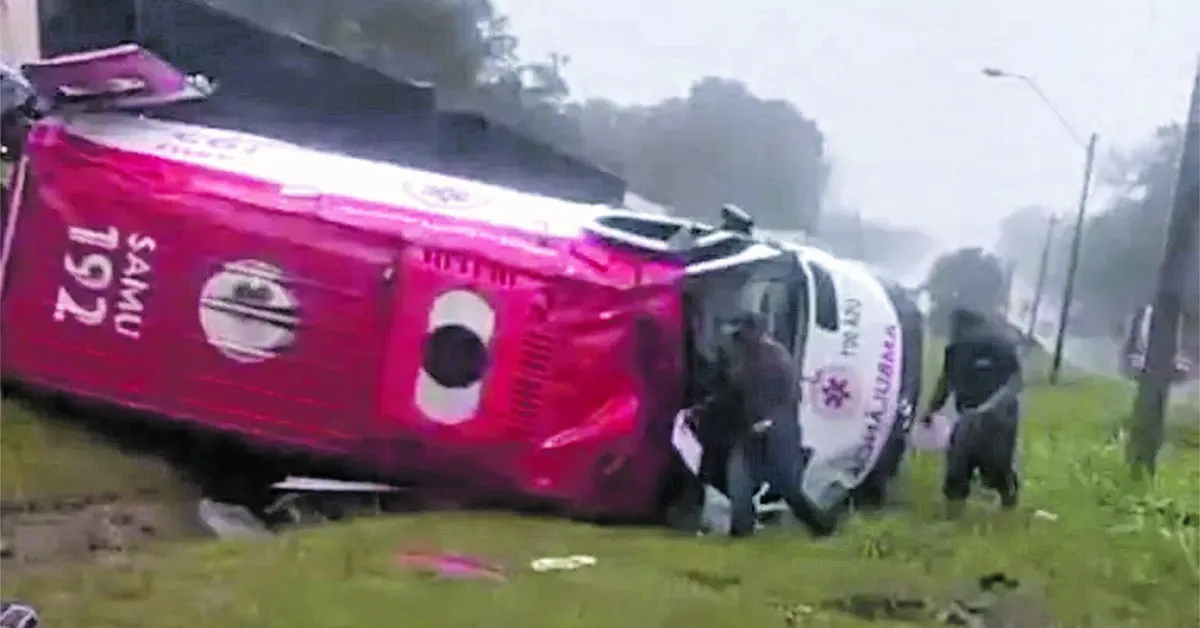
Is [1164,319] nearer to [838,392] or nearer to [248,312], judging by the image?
[838,392]

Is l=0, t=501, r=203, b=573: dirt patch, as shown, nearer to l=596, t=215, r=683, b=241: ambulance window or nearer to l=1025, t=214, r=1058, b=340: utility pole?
l=596, t=215, r=683, b=241: ambulance window

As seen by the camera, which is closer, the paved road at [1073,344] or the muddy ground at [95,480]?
the muddy ground at [95,480]

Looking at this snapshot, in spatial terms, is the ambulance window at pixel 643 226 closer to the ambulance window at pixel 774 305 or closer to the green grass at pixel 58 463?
the ambulance window at pixel 774 305

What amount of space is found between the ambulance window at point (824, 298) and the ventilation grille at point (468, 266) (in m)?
0.26

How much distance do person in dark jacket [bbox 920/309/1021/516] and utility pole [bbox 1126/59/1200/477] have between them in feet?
0.40

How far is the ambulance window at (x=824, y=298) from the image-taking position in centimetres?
142

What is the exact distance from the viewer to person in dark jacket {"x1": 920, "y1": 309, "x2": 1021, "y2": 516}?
1.45 metres

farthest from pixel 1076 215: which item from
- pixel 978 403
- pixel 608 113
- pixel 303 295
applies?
pixel 303 295

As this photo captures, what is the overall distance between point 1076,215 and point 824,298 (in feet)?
0.78

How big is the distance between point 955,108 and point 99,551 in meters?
0.81

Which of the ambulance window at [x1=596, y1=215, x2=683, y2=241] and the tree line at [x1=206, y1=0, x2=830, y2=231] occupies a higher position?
the tree line at [x1=206, y1=0, x2=830, y2=231]

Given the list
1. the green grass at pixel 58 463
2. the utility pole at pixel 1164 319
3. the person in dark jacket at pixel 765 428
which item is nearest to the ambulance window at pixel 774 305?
the person in dark jacket at pixel 765 428

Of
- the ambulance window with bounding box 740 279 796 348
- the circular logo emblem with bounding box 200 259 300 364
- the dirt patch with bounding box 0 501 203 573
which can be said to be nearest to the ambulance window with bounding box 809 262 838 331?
the ambulance window with bounding box 740 279 796 348

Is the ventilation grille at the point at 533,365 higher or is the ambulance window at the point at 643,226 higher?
the ambulance window at the point at 643,226
